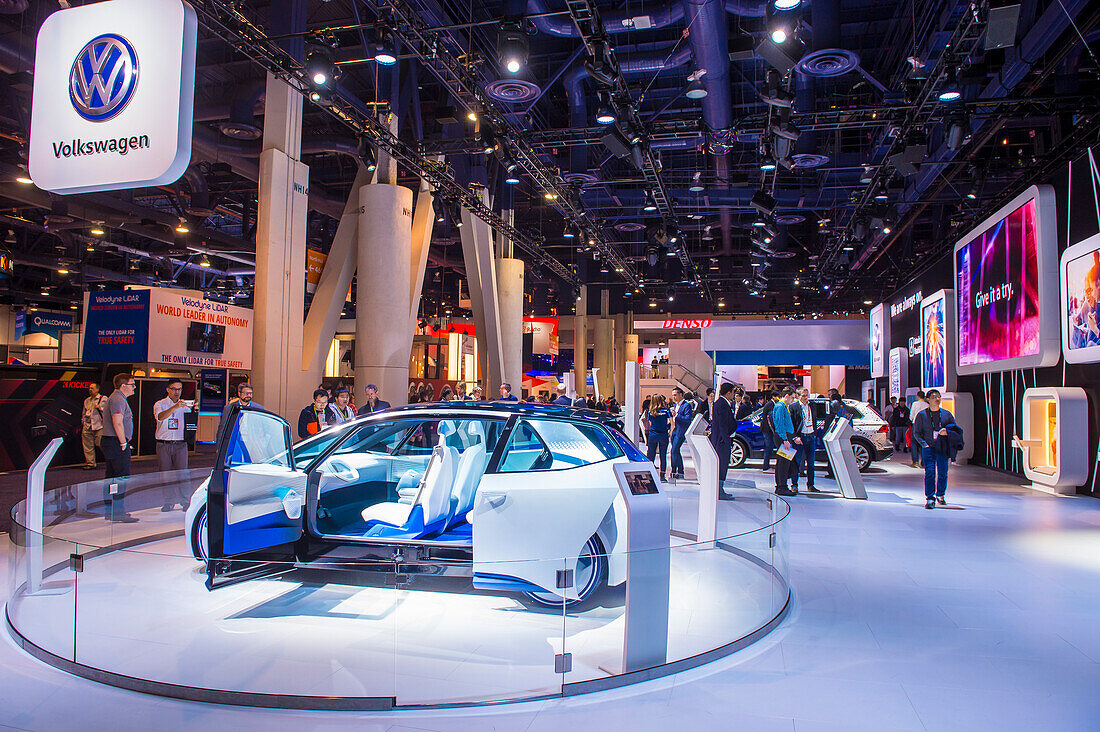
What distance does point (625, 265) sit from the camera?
2452 centimetres

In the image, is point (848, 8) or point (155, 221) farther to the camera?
point (155, 221)

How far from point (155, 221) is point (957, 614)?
1920 centimetres

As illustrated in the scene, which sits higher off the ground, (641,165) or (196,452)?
(641,165)

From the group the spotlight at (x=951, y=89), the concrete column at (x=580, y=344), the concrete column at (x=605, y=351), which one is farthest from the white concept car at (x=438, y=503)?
the concrete column at (x=605, y=351)

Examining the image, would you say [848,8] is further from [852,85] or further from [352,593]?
[352,593]

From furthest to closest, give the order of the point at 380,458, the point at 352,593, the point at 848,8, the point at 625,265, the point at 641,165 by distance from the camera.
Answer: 1. the point at 625,265
2. the point at 641,165
3. the point at 848,8
4. the point at 380,458
5. the point at 352,593

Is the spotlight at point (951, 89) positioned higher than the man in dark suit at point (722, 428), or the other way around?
the spotlight at point (951, 89)

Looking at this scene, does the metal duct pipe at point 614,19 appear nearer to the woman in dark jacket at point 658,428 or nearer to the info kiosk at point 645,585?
the woman in dark jacket at point 658,428

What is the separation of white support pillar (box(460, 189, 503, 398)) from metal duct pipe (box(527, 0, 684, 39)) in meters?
7.60

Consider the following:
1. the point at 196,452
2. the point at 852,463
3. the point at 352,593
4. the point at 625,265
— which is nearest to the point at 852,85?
the point at 852,463

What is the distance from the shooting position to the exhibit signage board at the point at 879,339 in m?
22.2

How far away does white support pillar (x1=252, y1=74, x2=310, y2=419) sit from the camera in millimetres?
11438

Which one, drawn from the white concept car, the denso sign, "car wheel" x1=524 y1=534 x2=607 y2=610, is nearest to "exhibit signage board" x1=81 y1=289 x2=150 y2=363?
the white concept car

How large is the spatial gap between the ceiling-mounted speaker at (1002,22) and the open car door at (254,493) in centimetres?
857
